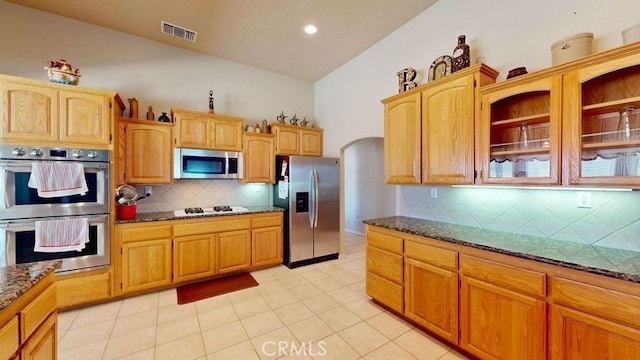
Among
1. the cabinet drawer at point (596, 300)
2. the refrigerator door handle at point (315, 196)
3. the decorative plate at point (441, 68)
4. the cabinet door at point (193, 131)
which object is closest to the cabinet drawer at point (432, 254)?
the cabinet drawer at point (596, 300)

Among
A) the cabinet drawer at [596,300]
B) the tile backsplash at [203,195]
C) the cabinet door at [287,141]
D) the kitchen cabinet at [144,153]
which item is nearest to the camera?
the cabinet drawer at [596,300]

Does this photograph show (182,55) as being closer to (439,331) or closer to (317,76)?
(317,76)

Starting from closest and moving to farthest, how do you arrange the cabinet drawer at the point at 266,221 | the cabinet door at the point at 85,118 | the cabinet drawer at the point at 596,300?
the cabinet drawer at the point at 596,300 < the cabinet door at the point at 85,118 < the cabinet drawer at the point at 266,221

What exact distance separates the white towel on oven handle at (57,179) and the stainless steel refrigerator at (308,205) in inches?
90.4

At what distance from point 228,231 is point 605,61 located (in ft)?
12.4

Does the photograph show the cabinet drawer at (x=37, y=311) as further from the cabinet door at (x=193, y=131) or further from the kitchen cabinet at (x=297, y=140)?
the kitchen cabinet at (x=297, y=140)

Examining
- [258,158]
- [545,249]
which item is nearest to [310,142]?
[258,158]

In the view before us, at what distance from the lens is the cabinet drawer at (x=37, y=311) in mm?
1034

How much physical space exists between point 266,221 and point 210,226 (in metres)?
0.78

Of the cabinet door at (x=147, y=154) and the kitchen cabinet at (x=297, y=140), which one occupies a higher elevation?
the kitchen cabinet at (x=297, y=140)

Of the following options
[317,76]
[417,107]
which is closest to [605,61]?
[417,107]

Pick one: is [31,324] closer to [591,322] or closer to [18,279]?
[18,279]

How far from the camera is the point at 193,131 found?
132 inches

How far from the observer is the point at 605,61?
4.75 feet
